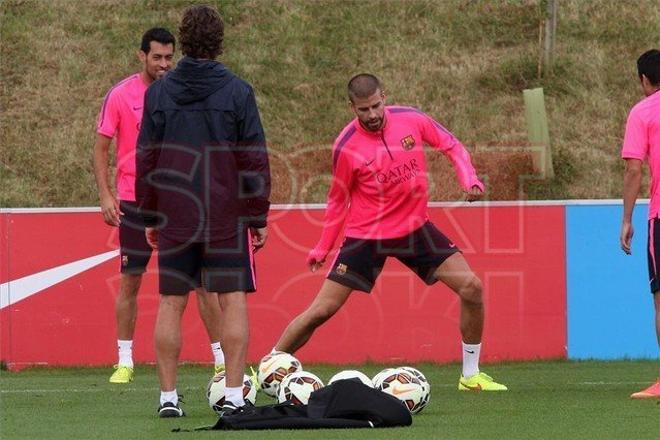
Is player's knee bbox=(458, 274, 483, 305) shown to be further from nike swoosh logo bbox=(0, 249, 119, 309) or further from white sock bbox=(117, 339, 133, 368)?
nike swoosh logo bbox=(0, 249, 119, 309)

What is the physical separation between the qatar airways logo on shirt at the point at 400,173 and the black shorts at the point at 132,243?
1.99 meters

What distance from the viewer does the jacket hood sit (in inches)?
291

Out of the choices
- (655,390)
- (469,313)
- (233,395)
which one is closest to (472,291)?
(469,313)

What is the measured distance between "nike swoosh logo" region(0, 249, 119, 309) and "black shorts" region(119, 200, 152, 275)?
2271 mm

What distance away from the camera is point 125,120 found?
407 inches

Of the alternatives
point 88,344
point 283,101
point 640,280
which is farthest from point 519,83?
point 88,344

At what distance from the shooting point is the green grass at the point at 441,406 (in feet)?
22.8

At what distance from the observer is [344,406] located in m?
7.25

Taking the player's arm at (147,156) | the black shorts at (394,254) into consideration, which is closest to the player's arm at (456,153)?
the black shorts at (394,254)

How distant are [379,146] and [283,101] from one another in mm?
10809

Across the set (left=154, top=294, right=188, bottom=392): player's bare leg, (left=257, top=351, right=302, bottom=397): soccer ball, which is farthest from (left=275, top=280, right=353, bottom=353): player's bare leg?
(left=154, top=294, right=188, bottom=392): player's bare leg

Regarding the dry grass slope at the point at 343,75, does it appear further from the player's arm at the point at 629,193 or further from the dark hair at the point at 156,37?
the player's arm at the point at 629,193

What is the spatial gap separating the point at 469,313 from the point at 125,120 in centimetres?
291

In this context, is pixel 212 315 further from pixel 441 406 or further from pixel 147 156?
pixel 147 156
